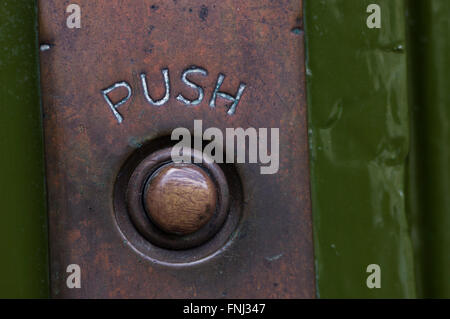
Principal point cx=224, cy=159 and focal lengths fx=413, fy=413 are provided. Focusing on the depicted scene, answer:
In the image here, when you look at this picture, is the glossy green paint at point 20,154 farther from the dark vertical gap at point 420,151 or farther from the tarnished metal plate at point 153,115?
the dark vertical gap at point 420,151

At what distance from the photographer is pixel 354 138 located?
0.49 m

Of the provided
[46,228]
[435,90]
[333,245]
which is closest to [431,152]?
[435,90]

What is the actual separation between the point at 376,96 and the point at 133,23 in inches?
11.6

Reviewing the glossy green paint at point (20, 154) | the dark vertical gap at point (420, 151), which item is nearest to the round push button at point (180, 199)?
the glossy green paint at point (20, 154)

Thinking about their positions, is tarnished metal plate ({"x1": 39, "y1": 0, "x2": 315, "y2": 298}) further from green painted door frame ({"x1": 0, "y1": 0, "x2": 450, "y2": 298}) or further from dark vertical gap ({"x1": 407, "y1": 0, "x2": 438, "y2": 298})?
dark vertical gap ({"x1": 407, "y1": 0, "x2": 438, "y2": 298})

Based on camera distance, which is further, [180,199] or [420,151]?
[420,151]

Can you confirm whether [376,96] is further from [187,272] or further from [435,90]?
[187,272]

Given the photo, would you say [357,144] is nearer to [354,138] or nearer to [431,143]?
[354,138]

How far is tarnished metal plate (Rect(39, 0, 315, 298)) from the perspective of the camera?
46 centimetres

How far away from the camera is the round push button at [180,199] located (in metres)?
0.44

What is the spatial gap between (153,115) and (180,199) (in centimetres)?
10

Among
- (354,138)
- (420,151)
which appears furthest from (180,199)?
(420,151)

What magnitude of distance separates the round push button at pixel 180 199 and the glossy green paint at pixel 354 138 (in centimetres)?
13

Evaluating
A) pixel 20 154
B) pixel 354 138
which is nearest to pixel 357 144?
pixel 354 138
